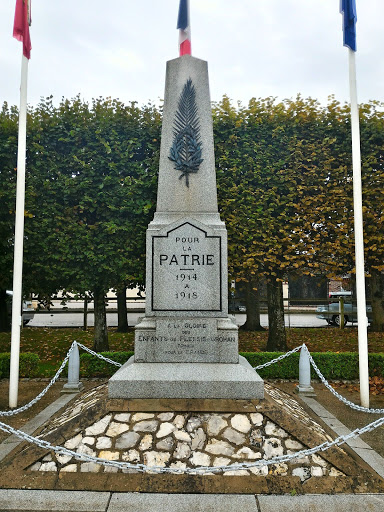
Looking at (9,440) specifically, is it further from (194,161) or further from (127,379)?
(194,161)

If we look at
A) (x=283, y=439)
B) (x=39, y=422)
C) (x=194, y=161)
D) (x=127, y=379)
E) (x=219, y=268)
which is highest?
(x=194, y=161)

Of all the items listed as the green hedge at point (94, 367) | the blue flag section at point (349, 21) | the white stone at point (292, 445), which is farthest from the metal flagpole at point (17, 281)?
the blue flag section at point (349, 21)

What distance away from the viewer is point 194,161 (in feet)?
21.2

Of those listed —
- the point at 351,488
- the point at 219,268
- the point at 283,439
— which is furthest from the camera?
the point at 219,268

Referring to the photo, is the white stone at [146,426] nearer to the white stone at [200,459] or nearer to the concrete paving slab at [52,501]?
the white stone at [200,459]

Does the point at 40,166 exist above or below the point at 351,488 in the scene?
above

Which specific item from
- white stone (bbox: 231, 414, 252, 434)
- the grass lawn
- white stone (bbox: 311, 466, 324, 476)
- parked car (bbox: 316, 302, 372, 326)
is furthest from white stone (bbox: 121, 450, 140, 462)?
parked car (bbox: 316, 302, 372, 326)

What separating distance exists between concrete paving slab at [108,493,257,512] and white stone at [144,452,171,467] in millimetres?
371

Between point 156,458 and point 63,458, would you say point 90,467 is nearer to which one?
point 63,458

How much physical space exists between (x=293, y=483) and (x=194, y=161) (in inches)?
194

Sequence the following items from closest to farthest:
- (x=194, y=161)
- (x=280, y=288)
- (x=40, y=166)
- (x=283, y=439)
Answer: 1. (x=283, y=439)
2. (x=194, y=161)
3. (x=40, y=166)
4. (x=280, y=288)

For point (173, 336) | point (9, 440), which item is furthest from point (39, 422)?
point (173, 336)

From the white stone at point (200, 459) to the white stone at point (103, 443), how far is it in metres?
1.01

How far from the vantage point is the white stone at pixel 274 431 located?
4611 mm
